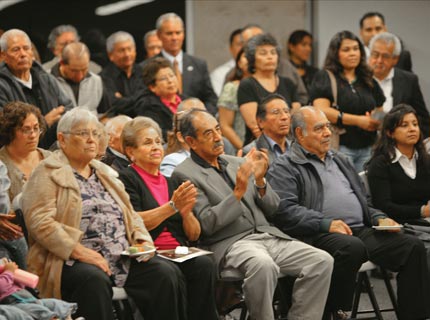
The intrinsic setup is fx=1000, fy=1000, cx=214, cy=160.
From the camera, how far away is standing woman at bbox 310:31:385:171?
22.9 feet

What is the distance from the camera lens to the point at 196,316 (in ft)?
16.5

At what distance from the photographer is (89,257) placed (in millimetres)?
4766

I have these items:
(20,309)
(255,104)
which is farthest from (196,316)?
(255,104)

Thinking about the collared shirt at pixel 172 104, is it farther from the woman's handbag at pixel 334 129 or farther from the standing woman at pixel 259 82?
the woman's handbag at pixel 334 129

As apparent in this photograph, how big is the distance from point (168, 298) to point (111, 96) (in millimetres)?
3030

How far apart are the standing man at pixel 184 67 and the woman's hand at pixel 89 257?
110 inches

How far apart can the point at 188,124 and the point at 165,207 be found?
630mm

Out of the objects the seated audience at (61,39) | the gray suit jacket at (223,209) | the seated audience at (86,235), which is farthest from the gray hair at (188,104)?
the seated audience at (61,39)

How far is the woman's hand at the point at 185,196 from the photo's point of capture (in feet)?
16.6

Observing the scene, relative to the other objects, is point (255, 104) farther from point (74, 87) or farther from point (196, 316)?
point (196, 316)

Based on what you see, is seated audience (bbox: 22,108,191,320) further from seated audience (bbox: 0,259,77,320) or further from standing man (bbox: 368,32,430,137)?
standing man (bbox: 368,32,430,137)

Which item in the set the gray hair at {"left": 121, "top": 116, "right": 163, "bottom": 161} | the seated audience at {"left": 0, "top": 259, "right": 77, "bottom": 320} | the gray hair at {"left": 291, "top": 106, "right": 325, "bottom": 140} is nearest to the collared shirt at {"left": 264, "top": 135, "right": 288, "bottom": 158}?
the gray hair at {"left": 291, "top": 106, "right": 325, "bottom": 140}

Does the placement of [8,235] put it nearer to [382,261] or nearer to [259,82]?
[382,261]

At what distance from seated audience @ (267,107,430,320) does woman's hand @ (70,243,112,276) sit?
A: 4.05 feet
